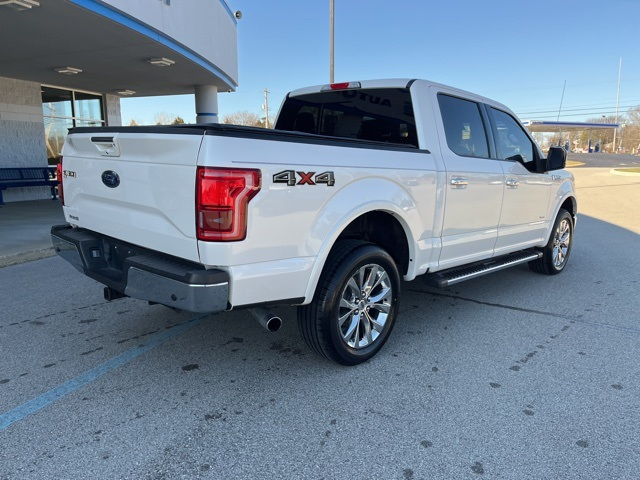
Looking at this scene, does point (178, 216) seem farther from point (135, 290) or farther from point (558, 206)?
point (558, 206)

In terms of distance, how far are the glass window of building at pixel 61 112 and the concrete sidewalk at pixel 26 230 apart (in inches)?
106

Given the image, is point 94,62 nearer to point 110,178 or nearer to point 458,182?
point 110,178

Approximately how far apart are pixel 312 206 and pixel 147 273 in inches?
41.2

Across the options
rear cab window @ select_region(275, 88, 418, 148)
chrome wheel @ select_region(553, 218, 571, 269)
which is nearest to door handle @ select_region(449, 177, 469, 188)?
rear cab window @ select_region(275, 88, 418, 148)

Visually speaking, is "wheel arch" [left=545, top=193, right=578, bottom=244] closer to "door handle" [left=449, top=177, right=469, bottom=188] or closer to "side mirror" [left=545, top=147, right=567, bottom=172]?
"side mirror" [left=545, top=147, right=567, bottom=172]

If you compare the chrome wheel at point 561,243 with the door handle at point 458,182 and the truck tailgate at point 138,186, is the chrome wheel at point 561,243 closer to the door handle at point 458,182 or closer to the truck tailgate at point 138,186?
the door handle at point 458,182

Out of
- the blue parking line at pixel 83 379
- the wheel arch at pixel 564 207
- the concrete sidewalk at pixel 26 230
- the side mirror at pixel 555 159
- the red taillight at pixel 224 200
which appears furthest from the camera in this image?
the concrete sidewalk at pixel 26 230

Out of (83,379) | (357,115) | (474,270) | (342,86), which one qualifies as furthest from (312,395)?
(342,86)

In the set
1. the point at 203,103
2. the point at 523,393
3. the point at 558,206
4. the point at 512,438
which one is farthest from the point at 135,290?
the point at 203,103

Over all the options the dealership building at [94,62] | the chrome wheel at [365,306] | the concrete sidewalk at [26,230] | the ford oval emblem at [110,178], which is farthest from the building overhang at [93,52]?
the chrome wheel at [365,306]

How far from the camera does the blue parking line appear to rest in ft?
9.00

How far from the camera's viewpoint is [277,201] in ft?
8.74

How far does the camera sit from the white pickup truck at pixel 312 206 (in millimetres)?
2568

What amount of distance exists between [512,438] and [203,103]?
15428 mm
